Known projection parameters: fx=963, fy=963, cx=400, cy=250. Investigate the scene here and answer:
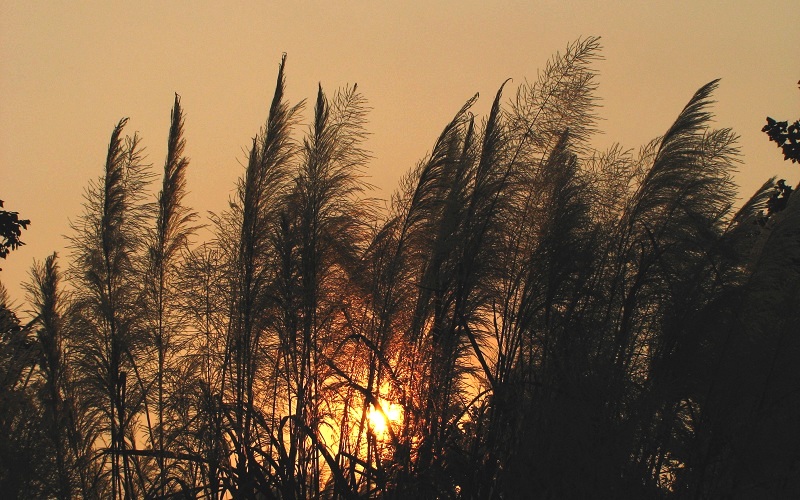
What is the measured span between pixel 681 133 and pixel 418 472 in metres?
3.20

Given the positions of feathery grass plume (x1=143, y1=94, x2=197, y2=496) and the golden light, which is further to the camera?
feathery grass plume (x1=143, y1=94, x2=197, y2=496)

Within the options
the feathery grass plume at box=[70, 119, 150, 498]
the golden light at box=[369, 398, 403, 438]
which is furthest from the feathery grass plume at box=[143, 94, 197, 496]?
the golden light at box=[369, 398, 403, 438]

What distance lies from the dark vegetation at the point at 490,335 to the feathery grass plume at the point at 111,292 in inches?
3.5

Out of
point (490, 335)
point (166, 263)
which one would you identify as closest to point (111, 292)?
point (166, 263)

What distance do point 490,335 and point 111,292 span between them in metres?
3.42

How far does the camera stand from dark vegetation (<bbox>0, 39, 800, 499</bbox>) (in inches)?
185

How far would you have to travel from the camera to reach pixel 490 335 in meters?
5.48

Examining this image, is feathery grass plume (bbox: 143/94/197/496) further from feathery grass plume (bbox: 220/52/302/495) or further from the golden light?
the golden light

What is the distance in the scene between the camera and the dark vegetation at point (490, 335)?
4695 millimetres

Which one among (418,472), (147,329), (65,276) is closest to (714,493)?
(418,472)

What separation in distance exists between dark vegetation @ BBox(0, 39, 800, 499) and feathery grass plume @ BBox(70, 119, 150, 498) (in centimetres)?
9

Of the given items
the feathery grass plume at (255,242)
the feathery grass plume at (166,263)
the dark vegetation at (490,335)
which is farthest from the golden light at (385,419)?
the feathery grass plume at (166,263)

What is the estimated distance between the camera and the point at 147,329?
7.53 meters

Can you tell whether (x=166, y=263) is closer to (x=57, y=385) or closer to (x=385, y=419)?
(x=57, y=385)
